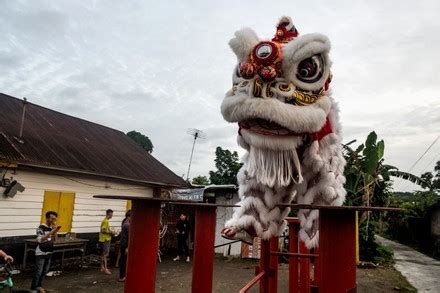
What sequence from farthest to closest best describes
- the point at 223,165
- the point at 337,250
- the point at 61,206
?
1. the point at 223,165
2. the point at 61,206
3. the point at 337,250

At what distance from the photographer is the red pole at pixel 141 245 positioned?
1539mm

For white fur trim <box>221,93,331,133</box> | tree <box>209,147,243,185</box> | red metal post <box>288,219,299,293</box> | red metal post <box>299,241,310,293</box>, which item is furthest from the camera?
tree <box>209,147,243,185</box>

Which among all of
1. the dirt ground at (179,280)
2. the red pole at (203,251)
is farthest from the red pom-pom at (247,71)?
the dirt ground at (179,280)

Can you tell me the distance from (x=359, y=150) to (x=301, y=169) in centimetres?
1069

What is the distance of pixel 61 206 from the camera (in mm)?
9500

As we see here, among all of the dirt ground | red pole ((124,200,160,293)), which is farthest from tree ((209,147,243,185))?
red pole ((124,200,160,293))

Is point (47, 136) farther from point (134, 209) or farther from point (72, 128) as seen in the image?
point (134, 209)

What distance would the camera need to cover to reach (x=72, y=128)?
487 inches

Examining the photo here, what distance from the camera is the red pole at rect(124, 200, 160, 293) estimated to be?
154 cm

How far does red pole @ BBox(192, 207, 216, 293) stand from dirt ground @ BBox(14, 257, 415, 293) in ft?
19.0

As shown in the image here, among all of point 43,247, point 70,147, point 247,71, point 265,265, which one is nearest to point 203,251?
point 265,265

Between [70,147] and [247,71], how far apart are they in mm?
9465

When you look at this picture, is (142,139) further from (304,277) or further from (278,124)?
(278,124)

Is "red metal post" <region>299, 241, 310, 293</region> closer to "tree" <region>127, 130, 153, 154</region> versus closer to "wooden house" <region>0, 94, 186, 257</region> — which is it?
"wooden house" <region>0, 94, 186, 257</region>
